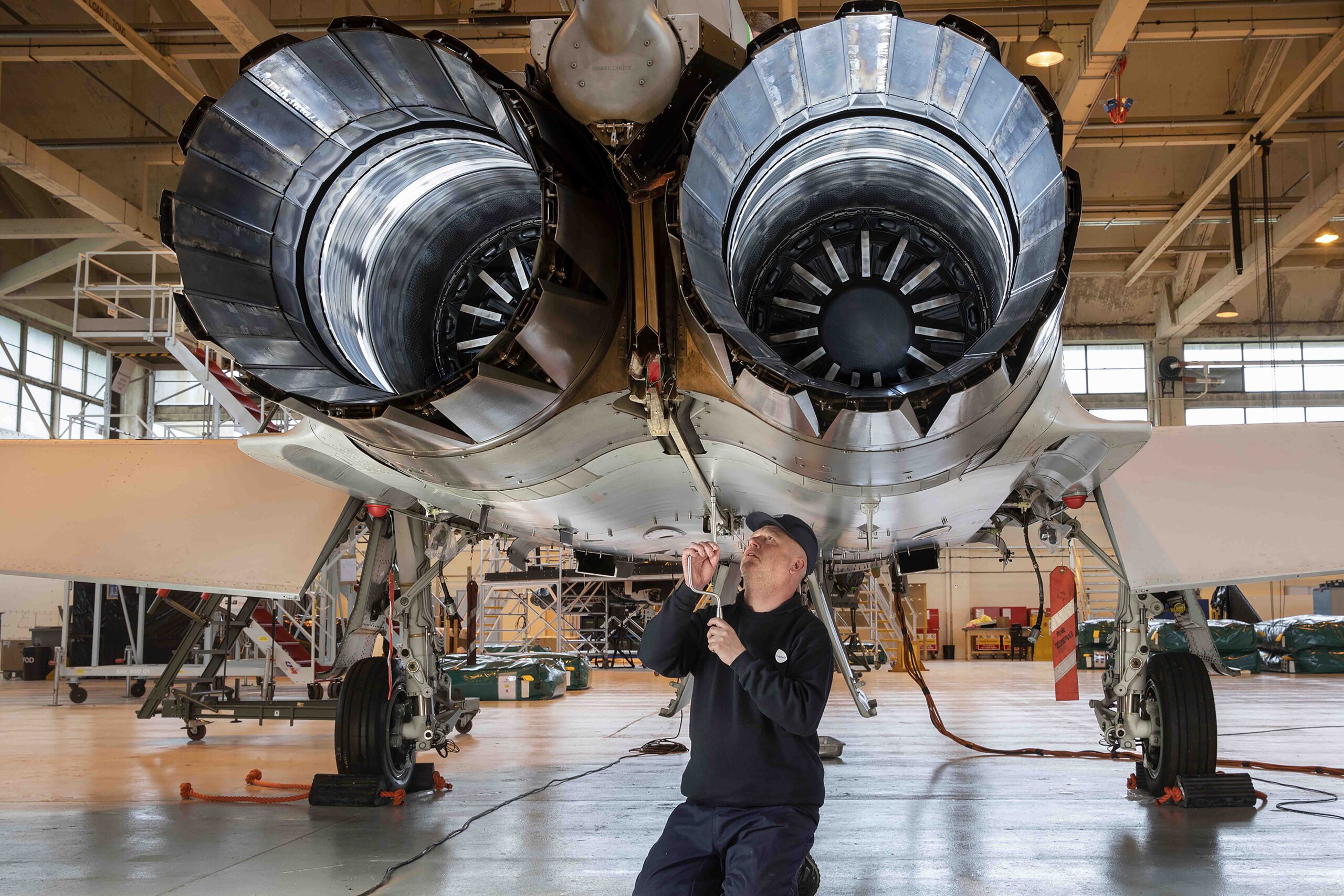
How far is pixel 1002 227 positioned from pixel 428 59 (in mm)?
1682

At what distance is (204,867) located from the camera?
433 cm

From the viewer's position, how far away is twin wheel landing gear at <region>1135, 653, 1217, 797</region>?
5.58 meters

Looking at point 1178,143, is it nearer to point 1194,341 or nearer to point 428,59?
point 1194,341

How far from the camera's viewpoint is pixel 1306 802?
19.6 feet

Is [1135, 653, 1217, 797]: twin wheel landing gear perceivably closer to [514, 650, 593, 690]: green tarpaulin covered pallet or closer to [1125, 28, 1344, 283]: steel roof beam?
[1125, 28, 1344, 283]: steel roof beam

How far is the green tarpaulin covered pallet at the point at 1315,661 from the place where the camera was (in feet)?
66.1

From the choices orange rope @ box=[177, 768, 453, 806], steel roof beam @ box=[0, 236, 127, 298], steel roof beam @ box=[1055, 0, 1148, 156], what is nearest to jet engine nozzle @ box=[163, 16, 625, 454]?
orange rope @ box=[177, 768, 453, 806]

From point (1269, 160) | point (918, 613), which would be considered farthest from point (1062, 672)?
point (918, 613)

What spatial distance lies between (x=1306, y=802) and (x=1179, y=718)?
112 cm

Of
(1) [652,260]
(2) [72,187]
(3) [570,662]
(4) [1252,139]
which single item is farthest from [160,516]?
(4) [1252,139]

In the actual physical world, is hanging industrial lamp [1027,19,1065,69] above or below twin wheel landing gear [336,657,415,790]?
above

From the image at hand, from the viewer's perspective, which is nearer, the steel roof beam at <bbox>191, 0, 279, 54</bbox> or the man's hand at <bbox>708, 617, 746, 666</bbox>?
the man's hand at <bbox>708, 617, 746, 666</bbox>

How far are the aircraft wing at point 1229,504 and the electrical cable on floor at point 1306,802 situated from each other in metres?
1.36

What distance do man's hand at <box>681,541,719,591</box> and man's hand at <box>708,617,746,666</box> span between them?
0.37 feet
